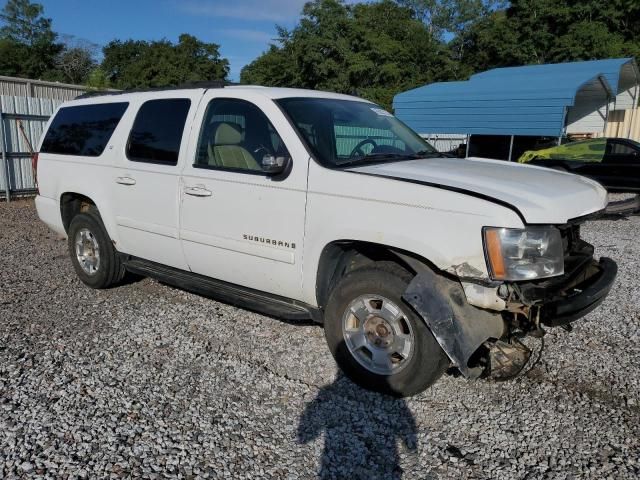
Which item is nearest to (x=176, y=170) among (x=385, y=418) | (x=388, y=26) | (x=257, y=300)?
(x=257, y=300)

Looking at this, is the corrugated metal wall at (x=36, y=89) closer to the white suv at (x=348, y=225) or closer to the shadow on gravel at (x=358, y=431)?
the white suv at (x=348, y=225)

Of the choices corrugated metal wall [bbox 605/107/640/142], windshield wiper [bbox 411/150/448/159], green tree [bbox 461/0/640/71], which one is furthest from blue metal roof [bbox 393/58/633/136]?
windshield wiper [bbox 411/150/448/159]

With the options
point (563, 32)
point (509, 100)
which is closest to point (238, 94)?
point (509, 100)

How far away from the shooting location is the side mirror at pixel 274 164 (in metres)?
3.66

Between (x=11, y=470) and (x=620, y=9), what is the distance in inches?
1507

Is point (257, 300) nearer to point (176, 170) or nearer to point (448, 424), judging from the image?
point (176, 170)

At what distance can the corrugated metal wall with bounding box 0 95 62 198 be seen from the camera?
461 inches

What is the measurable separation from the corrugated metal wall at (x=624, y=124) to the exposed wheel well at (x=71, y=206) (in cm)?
2454

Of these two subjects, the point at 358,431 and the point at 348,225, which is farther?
the point at 348,225

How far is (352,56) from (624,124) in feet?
58.9

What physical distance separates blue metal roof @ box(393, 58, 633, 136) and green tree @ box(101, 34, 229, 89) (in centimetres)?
2984

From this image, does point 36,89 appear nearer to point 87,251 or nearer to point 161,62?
point 87,251

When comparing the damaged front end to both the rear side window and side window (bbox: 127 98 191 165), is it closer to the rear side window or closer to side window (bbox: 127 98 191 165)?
side window (bbox: 127 98 191 165)

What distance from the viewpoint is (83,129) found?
5.48 m
